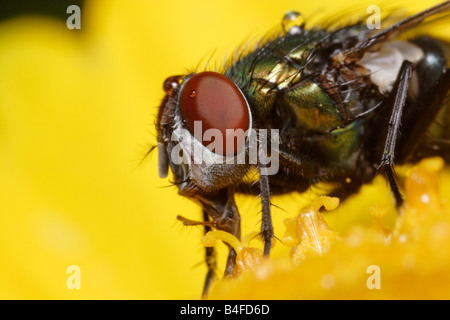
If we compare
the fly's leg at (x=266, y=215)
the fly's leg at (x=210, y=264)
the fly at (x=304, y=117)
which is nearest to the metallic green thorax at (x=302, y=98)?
the fly at (x=304, y=117)

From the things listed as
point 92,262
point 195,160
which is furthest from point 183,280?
point 195,160

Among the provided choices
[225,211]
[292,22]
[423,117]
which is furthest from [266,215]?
[292,22]

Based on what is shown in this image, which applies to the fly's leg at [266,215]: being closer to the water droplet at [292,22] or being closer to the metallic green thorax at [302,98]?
the metallic green thorax at [302,98]

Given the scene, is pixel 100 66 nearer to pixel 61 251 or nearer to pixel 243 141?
pixel 61 251

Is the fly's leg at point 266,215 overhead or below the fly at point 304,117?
below

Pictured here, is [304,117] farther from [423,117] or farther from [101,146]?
[101,146]
